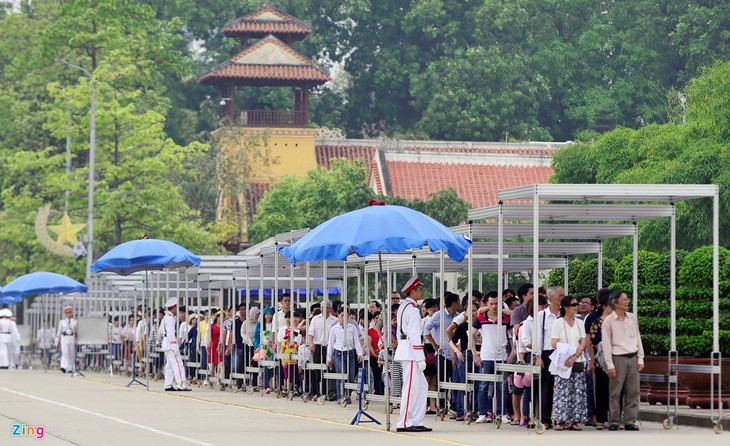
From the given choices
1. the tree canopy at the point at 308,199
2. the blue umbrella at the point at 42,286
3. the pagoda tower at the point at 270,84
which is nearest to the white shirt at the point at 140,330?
the blue umbrella at the point at 42,286

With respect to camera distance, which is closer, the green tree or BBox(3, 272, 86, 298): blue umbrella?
BBox(3, 272, 86, 298): blue umbrella

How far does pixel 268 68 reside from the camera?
7525cm

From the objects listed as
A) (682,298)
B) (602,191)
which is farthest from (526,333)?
(682,298)

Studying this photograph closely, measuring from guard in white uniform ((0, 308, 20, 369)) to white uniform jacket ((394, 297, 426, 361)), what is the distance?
106 feet

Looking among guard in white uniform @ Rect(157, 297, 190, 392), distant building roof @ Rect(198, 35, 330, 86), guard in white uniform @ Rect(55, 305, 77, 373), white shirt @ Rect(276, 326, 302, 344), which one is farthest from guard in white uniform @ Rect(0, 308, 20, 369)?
distant building roof @ Rect(198, 35, 330, 86)

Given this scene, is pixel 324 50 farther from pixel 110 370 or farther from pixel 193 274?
pixel 193 274

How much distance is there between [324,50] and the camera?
3420 inches

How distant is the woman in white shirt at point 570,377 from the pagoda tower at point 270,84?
4991 cm

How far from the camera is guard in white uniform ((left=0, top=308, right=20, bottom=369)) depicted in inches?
2088

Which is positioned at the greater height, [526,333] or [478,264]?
[478,264]

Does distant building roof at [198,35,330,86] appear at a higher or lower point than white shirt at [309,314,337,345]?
higher

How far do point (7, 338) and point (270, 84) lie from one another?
83.2ft

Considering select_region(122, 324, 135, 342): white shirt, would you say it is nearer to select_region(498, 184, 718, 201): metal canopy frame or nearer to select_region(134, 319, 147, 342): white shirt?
select_region(134, 319, 147, 342): white shirt

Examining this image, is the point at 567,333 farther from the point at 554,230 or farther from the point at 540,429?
the point at 554,230
